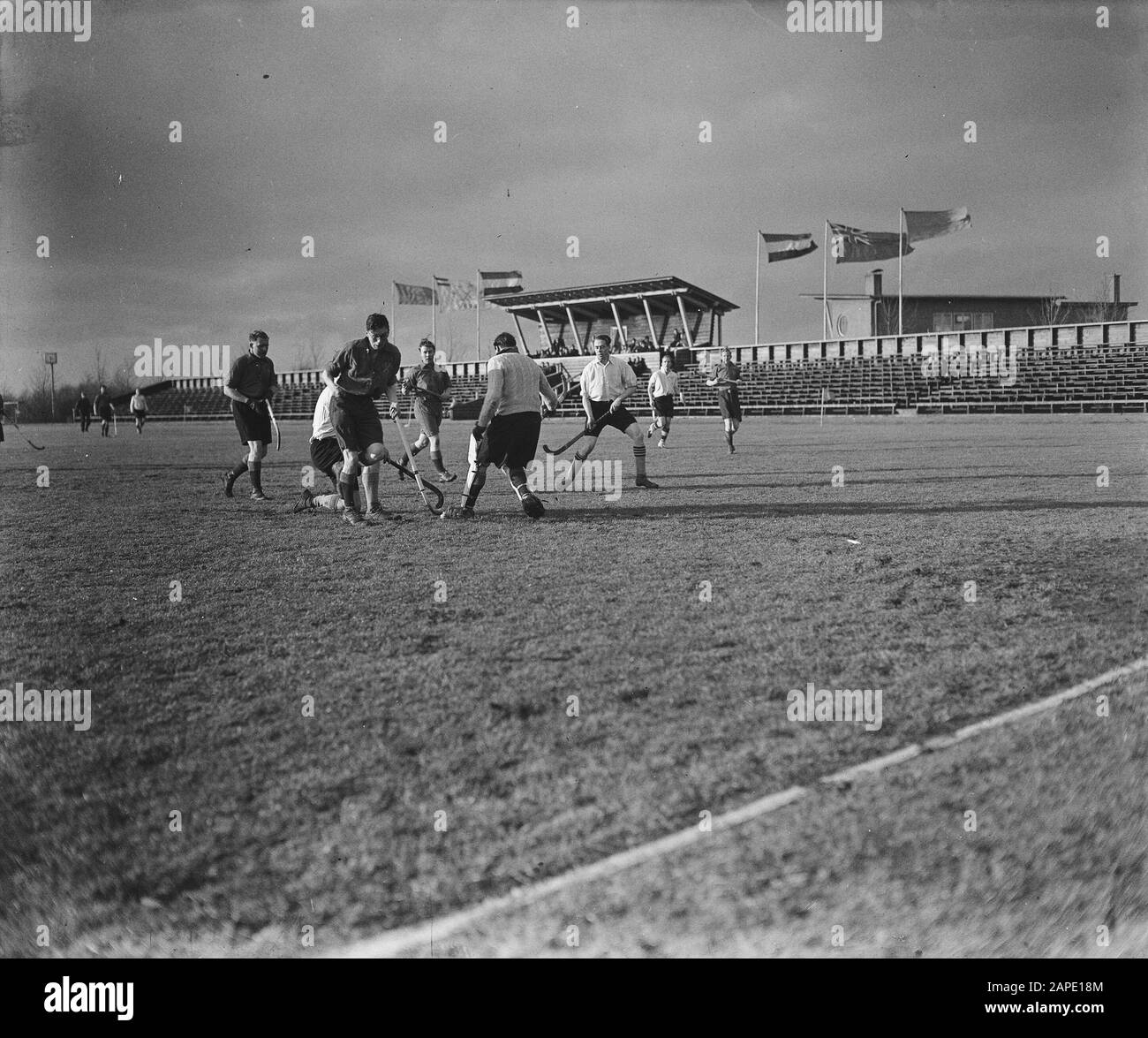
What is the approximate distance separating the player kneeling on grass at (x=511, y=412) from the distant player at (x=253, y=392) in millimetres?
2827

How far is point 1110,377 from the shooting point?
139 ft

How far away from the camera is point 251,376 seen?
36.1ft

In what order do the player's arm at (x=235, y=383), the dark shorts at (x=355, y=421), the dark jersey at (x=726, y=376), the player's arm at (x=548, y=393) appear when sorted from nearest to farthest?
the dark shorts at (x=355, y=421)
the player's arm at (x=548, y=393)
the player's arm at (x=235, y=383)
the dark jersey at (x=726, y=376)

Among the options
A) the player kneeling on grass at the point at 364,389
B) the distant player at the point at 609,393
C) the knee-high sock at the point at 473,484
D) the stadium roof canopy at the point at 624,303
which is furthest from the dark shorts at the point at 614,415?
the stadium roof canopy at the point at 624,303

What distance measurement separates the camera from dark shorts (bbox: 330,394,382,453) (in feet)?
30.9

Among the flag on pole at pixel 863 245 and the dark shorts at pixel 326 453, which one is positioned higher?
the flag on pole at pixel 863 245

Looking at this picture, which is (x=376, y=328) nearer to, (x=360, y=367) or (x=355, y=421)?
(x=360, y=367)

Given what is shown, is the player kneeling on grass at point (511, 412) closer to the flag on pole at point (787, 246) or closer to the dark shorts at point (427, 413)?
the dark shorts at point (427, 413)

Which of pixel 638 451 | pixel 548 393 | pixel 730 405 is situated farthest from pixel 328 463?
pixel 730 405

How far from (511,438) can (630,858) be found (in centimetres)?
709

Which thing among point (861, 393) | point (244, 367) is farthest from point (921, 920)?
point (861, 393)

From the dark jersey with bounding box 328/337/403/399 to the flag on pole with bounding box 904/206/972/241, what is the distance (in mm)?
41728

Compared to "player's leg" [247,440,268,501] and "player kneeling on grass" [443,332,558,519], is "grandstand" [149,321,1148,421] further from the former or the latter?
"player kneeling on grass" [443,332,558,519]

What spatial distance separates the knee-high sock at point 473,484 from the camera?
33.2ft
